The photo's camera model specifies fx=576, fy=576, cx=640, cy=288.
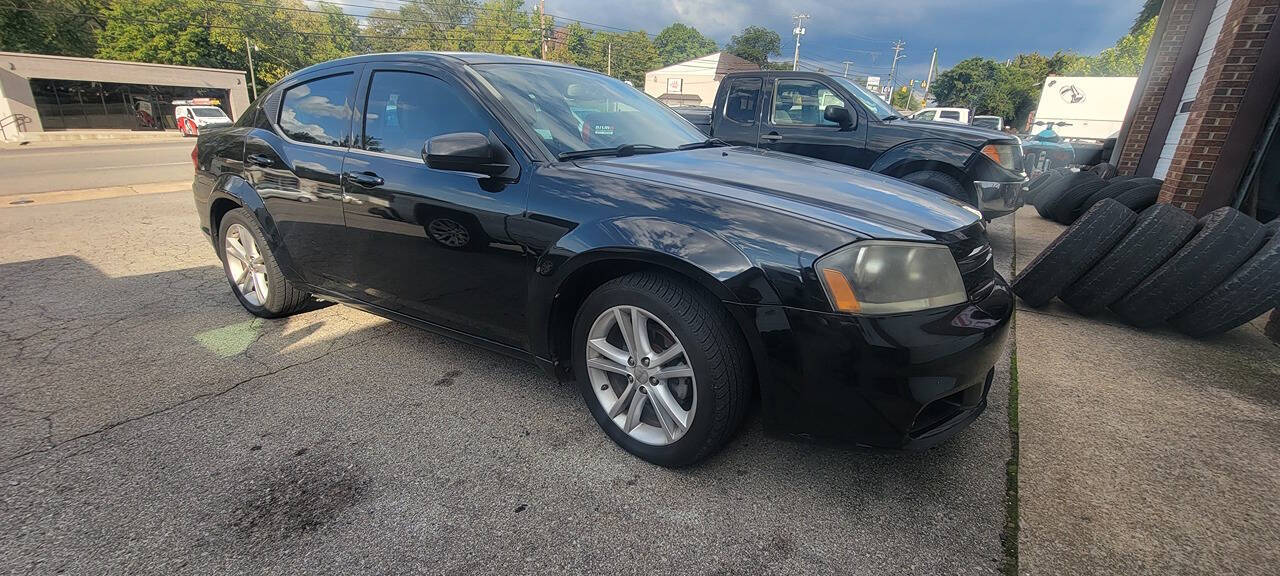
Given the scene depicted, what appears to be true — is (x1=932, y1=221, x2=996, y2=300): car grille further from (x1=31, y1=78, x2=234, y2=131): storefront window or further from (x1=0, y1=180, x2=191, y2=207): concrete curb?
(x1=31, y1=78, x2=234, y2=131): storefront window

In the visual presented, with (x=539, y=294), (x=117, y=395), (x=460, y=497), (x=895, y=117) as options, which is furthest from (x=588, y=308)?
(x=895, y=117)

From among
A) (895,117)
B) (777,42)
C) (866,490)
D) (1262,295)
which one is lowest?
(866,490)

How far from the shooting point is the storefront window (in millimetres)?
32156

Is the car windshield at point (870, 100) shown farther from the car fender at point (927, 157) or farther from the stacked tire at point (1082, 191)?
the stacked tire at point (1082, 191)

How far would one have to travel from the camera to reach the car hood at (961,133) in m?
5.67

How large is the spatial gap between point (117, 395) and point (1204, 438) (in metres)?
4.98

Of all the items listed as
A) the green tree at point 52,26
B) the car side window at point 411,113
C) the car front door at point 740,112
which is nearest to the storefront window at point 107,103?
the green tree at point 52,26

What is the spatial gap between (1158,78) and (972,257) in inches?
369

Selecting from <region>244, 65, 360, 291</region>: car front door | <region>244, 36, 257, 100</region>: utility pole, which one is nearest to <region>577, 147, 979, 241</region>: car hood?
<region>244, 65, 360, 291</region>: car front door

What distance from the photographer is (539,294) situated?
2.36 m

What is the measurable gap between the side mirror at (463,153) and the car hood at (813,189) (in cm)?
38

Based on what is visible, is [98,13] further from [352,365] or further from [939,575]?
[939,575]

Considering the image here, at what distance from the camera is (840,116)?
602 centimetres

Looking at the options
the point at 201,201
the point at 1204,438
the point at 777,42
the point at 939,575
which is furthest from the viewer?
the point at 777,42
